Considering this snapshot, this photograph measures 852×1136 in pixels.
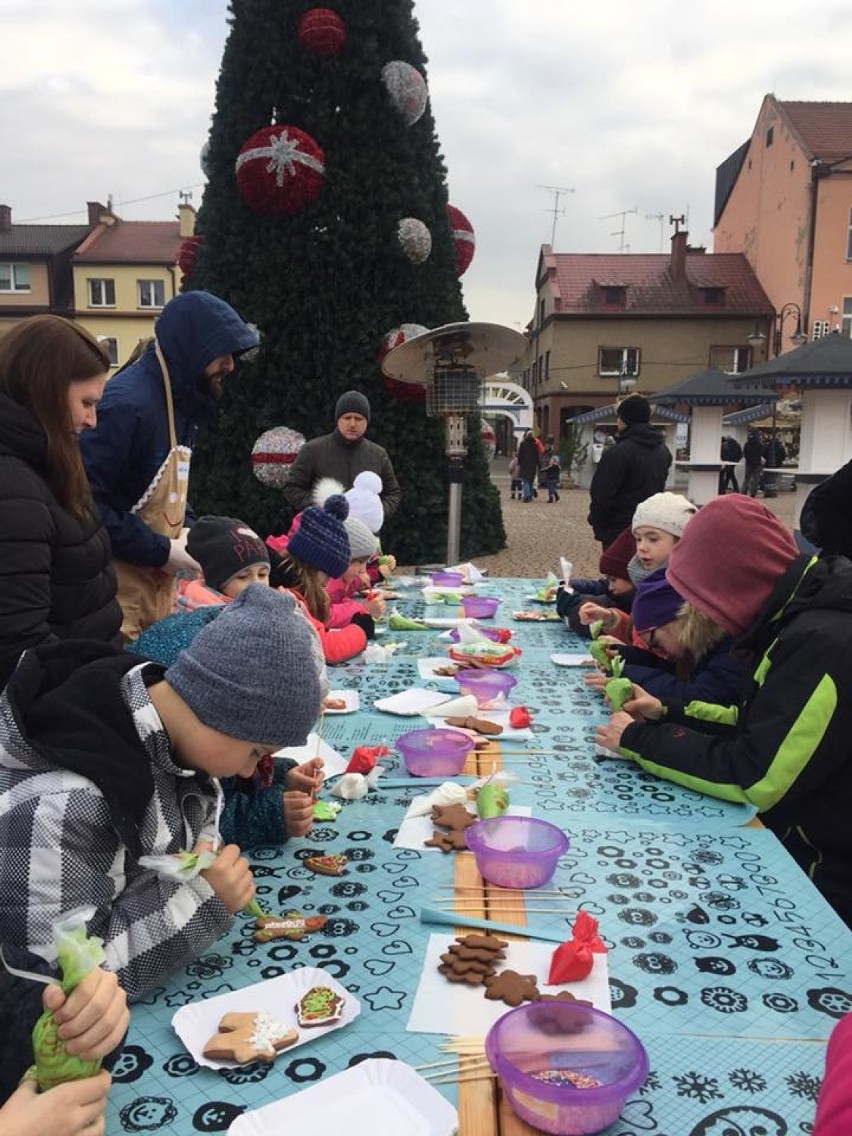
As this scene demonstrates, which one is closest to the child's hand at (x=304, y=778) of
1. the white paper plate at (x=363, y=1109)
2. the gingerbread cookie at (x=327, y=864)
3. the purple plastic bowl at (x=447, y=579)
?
the gingerbread cookie at (x=327, y=864)

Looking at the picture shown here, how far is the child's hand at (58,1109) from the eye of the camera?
0.92 meters

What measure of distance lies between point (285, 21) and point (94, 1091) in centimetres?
919

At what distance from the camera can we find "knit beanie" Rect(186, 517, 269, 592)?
2965 millimetres

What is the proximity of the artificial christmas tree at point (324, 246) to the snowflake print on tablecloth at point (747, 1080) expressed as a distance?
7780mm

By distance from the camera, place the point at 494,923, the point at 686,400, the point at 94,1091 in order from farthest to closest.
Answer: the point at 686,400, the point at 494,923, the point at 94,1091

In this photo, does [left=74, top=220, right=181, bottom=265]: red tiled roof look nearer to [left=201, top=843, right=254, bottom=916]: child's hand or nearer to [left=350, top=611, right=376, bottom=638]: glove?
[left=350, top=611, right=376, bottom=638]: glove

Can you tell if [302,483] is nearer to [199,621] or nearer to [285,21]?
[199,621]

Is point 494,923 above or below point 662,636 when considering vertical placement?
below

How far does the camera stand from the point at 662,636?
9.35 feet

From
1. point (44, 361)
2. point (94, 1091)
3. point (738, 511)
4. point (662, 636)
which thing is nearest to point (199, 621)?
point (44, 361)

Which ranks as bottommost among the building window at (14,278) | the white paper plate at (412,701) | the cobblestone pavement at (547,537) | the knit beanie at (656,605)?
the cobblestone pavement at (547,537)

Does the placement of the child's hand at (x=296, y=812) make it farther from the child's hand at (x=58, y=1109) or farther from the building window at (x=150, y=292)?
the building window at (x=150, y=292)

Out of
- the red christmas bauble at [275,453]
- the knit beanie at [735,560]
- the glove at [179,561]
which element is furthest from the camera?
the red christmas bauble at [275,453]

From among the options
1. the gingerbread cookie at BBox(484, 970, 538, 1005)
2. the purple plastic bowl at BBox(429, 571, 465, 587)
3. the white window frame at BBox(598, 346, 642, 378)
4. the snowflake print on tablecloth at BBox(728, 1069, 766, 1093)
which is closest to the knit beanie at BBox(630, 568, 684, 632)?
the gingerbread cookie at BBox(484, 970, 538, 1005)
